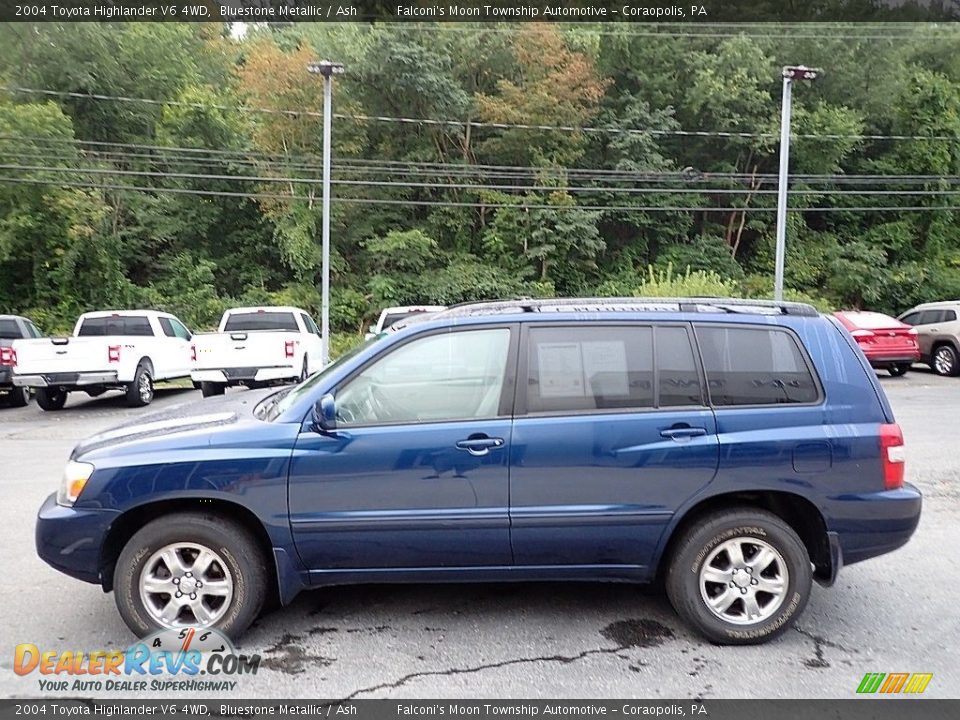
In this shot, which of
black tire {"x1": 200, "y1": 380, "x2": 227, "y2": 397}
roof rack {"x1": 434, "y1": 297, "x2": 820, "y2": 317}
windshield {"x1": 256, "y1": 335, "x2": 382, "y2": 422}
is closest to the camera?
windshield {"x1": 256, "y1": 335, "x2": 382, "y2": 422}

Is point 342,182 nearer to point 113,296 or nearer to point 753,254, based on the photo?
point 113,296

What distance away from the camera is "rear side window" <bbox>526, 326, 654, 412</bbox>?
382 cm

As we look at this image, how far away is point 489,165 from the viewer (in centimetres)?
3144

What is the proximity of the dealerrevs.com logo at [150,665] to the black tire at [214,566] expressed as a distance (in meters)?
0.08

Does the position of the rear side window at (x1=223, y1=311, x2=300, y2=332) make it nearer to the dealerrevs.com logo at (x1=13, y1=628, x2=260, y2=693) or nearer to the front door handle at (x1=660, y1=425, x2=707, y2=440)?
the dealerrevs.com logo at (x1=13, y1=628, x2=260, y2=693)

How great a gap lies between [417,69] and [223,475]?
28.0m

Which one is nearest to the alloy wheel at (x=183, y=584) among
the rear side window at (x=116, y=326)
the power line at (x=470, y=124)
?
the rear side window at (x=116, y=326)

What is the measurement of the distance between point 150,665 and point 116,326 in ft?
39.5

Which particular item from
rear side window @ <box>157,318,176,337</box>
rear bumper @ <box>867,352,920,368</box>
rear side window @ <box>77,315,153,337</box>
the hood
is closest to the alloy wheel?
the hood

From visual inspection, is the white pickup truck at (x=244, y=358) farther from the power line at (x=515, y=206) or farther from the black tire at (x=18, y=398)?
the power line at (x=515, y=206)

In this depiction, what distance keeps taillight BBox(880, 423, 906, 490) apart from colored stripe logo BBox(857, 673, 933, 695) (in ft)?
2.96

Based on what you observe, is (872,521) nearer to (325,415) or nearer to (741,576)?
(741,576)

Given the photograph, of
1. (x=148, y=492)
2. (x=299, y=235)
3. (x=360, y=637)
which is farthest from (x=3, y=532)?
(x=299, y=235)

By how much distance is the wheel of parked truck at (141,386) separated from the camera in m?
13.1
